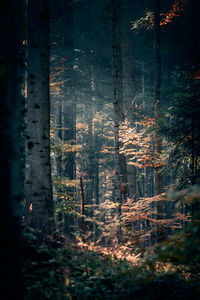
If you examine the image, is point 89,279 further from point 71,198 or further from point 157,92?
point 157,92

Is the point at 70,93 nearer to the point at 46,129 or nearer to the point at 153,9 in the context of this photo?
the point at 153,9

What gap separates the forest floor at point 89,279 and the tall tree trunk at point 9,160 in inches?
48.1

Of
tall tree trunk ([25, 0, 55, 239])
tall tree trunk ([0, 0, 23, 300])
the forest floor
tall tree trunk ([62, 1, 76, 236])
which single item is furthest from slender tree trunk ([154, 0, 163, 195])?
tall tree trunk ([0, 0, 23, 300])

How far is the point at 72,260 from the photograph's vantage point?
4.10m

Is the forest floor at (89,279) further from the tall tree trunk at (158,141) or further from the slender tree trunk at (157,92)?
the slender tree trunk at (157,92)

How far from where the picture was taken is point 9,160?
2.11 metres

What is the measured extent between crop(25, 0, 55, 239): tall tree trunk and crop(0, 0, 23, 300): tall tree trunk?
2.87 meters

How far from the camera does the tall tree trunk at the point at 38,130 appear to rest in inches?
196

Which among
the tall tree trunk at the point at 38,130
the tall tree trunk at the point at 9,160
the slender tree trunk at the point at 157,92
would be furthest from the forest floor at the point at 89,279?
the slender tree trunk at the point at 157,92

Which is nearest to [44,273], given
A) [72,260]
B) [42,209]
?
[72,260]

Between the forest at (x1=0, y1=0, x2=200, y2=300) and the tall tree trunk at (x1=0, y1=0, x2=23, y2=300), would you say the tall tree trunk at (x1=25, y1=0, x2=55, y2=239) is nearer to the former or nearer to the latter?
the forest at (x1=0, y1=0, x2=200, y2=300)

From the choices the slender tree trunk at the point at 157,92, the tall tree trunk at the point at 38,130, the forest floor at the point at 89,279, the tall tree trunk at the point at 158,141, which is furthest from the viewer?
the slender tree trunk at the point at 157,92

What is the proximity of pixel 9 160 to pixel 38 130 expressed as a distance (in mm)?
3143

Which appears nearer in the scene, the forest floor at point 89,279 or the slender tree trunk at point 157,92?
the forest floor at point 89,279
